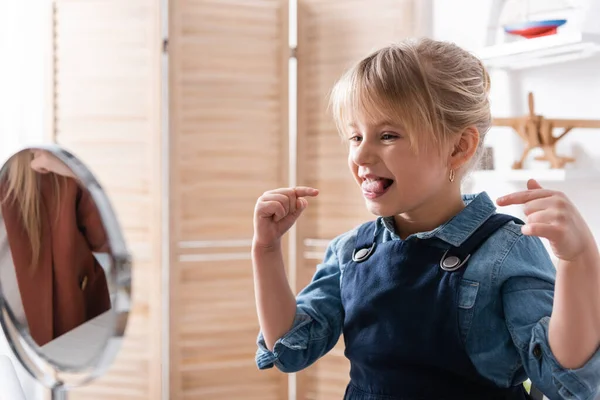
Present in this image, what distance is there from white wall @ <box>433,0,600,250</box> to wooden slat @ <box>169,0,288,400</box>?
2.49 ft

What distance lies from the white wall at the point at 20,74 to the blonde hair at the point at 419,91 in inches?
87.6

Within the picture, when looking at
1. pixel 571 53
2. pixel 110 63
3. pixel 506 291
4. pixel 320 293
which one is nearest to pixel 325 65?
pixel 110 63

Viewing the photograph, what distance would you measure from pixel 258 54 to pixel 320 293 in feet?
6.35

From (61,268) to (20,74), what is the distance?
93.4 inches

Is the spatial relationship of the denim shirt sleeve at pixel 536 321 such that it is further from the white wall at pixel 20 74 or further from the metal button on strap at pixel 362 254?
the white wall at pixel 20 74

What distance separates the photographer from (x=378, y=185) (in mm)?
1100

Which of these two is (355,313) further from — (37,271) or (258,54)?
(258,54)

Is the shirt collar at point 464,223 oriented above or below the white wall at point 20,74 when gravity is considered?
below

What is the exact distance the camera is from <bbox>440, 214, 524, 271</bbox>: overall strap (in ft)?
3.57

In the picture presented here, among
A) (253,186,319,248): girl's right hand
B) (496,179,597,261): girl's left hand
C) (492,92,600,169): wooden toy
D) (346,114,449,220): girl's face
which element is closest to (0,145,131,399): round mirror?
(253,186,319,248): girl's right hand

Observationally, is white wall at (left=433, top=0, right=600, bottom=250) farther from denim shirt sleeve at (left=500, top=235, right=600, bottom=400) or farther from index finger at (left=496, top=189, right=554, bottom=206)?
index finger at (left=496, top=189, right=554, bottom=206)

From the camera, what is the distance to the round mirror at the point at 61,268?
91 cm

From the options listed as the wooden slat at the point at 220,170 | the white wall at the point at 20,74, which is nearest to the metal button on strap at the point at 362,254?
the wooden slat at the point at 220,170

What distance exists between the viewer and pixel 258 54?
303cm
